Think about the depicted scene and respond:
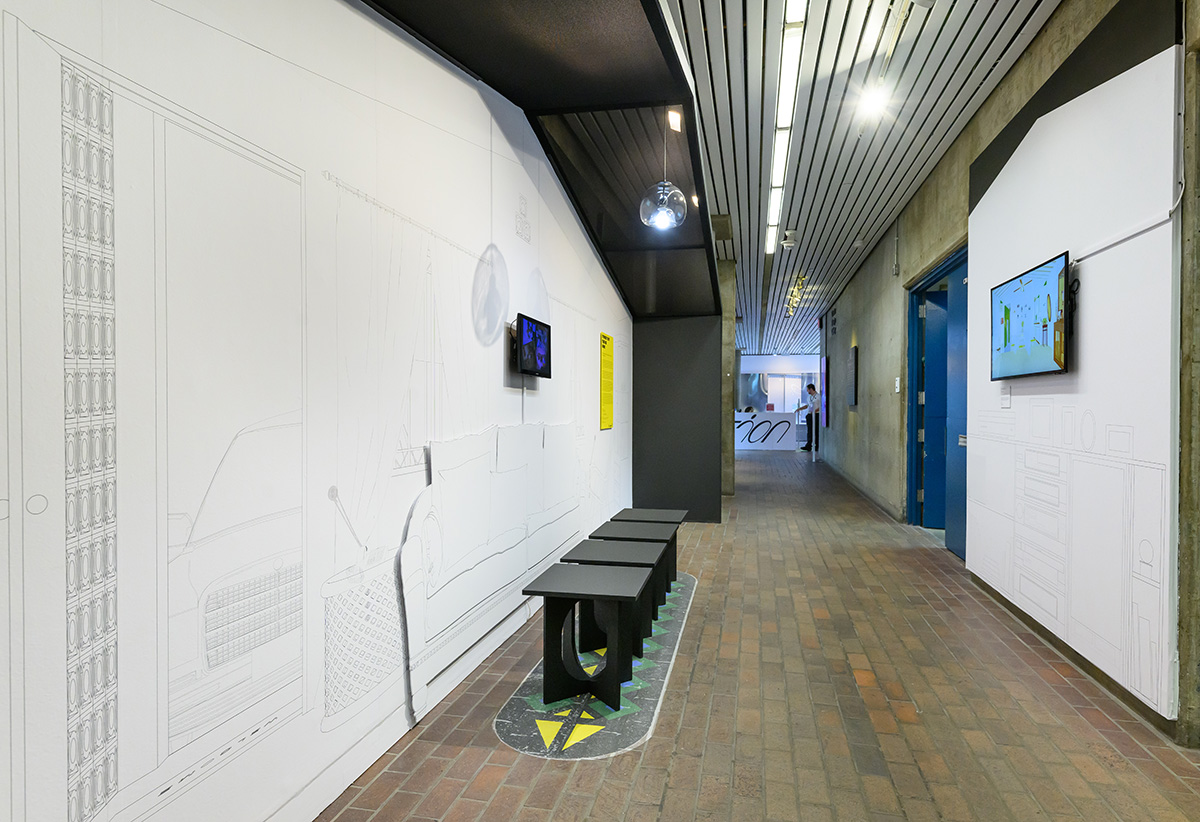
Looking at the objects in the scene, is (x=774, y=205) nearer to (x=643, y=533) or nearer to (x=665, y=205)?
Result: (x=665, y=205)

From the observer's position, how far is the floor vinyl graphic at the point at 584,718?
2.37m

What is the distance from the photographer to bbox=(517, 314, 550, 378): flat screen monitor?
3.55 metres

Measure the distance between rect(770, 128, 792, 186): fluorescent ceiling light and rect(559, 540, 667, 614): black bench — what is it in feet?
11.3

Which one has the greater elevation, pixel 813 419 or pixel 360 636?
pixel 813 419

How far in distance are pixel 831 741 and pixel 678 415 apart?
4.64 metres

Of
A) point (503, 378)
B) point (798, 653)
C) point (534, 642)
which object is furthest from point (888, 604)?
point (503, 378)

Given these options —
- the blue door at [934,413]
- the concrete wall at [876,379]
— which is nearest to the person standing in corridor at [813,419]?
the concrete wall at [876,379]

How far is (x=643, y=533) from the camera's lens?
12.8 ft

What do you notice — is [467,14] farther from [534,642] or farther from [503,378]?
[534,642]

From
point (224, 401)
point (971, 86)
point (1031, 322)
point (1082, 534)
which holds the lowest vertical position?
point (1082, 534)

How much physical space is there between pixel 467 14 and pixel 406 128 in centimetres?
49

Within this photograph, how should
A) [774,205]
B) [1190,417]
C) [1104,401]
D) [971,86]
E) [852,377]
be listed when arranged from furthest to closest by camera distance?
[852,377] → [774,205] → [971,86] → [1104,401] → [1190,417]

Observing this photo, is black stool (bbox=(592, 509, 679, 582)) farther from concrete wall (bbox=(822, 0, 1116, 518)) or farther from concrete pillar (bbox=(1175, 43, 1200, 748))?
concrete wall (bbox=(822, 0, 1116, 518))

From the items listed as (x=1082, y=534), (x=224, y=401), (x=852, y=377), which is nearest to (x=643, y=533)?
(x=1082, y=534)
